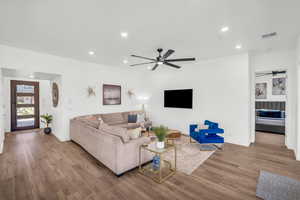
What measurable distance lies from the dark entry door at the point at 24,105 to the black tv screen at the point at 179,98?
6.25m

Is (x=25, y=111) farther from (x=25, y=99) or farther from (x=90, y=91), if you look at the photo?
(x=90, y=91)

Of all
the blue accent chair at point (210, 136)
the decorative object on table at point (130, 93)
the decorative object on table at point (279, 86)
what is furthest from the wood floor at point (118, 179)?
the decorative object on table at point (279, 86)

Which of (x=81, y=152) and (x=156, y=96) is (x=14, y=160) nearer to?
(x=81, y=152)

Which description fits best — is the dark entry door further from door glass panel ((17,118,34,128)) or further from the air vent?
the air vent

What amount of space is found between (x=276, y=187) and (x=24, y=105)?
349 inches

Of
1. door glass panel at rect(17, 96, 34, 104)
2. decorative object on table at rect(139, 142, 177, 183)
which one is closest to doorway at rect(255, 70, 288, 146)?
decorative object on table at rect(139, 142, 177, 183)

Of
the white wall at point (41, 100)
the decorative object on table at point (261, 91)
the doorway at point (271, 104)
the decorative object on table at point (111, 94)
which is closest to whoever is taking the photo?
the doorway at point (271, 104)

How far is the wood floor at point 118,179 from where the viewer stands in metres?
2.02

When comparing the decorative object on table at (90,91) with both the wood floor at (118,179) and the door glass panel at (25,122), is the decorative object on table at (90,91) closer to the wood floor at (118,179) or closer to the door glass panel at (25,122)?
the wood floor at (118,179)

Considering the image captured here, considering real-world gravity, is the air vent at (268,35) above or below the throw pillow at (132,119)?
above

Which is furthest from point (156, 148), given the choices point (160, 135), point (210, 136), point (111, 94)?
point (111, 94)

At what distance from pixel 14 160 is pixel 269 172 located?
5.56 metres

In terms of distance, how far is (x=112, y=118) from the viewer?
5465mm

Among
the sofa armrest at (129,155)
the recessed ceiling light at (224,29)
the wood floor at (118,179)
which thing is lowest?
the wood floor at (118,179)
